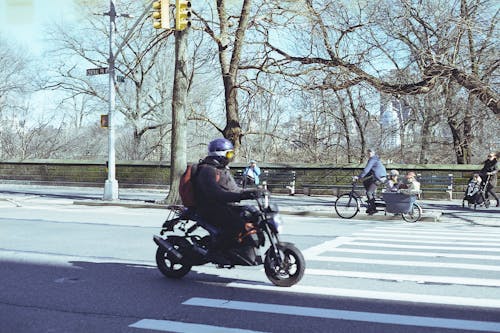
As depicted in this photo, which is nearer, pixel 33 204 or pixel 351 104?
pixel 33 204

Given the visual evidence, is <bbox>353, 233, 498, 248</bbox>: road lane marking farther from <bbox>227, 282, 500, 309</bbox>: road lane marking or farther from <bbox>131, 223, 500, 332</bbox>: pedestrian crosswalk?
<bbox>227, 282, 500, 309</bbox>: road lane marking

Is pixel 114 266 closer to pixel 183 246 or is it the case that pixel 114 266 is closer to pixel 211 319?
pixel 183 246

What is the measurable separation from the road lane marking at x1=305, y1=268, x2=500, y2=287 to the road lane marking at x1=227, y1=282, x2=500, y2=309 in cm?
85

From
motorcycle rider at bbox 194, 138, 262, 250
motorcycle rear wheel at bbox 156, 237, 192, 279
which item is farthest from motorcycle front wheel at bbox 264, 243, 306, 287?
motorcycle rear wheel at bbox 156, 237, 192, 279

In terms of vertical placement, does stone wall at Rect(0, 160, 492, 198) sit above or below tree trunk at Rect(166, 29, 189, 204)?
below

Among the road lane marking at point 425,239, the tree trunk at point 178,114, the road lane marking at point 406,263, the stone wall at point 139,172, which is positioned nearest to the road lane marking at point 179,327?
the road lane marking at point 406,263

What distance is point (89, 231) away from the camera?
12.7 metres

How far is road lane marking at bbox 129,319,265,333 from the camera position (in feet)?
16.8

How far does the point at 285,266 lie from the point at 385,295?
45.8 inches

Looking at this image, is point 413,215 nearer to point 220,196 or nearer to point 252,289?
point 252,289

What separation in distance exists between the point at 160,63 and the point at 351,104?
56.5 ft

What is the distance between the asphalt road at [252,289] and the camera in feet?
17.7

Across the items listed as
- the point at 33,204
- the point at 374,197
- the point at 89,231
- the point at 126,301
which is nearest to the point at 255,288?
the point at 126,301

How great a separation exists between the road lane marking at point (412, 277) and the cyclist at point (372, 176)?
27.1 feet
